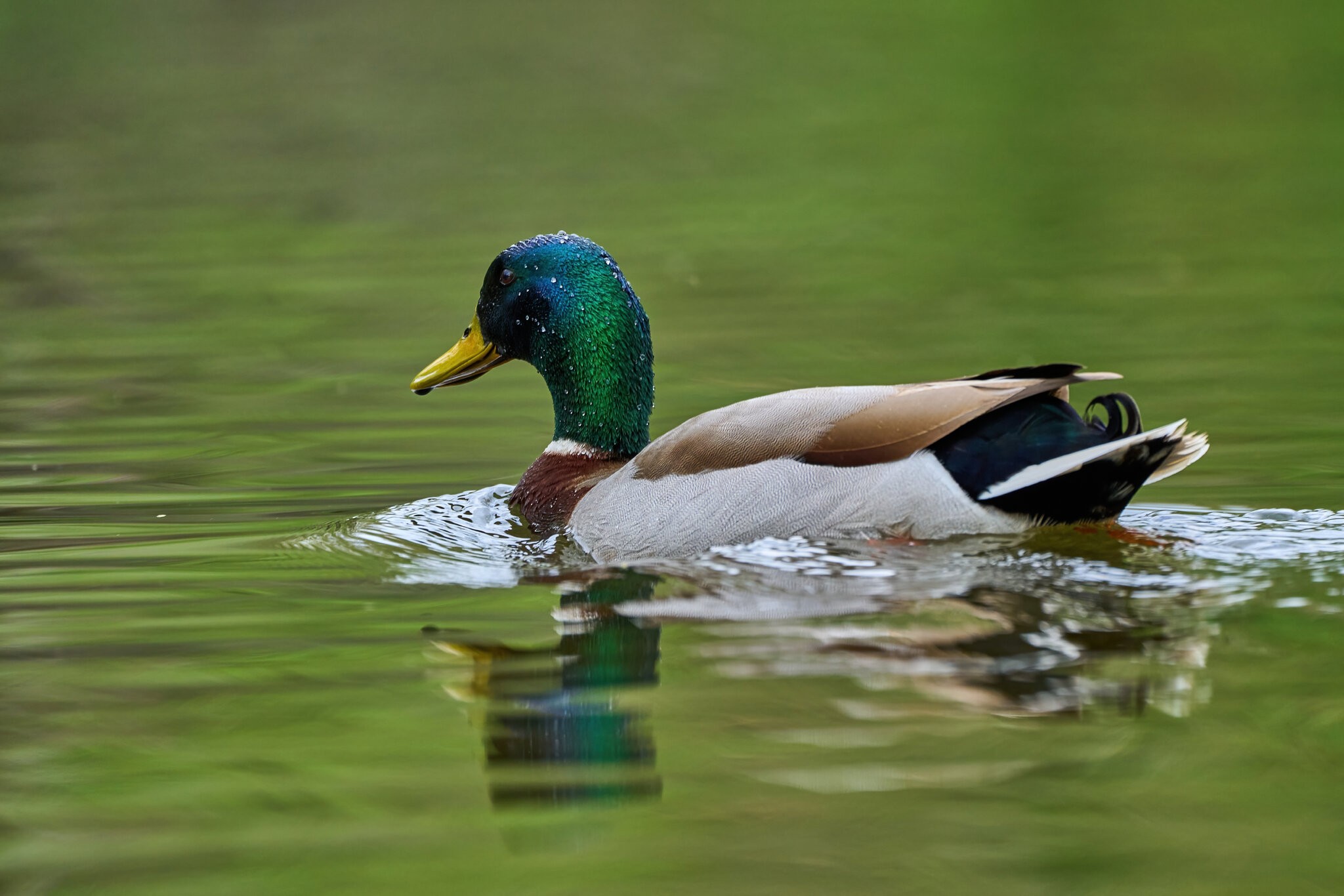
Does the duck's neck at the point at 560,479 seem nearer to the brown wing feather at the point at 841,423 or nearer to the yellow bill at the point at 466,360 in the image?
the yellow bill at the point at 466,360

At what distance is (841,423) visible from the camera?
6.50 meters

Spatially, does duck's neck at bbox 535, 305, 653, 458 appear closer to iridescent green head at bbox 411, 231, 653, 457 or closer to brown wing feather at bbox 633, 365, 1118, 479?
iridescent green head at bbox 411, 231, 653, 457

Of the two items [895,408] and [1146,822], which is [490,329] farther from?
[1146,822]

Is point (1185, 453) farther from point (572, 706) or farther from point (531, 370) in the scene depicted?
point (531, 370)

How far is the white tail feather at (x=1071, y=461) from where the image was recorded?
5.89 m

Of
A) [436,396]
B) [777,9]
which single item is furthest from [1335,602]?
[777,9]

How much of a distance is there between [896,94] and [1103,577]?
17.0 meters

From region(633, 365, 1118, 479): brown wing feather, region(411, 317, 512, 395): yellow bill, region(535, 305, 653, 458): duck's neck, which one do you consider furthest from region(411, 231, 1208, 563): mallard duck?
region(411, 317, 512, 395): yellow bill

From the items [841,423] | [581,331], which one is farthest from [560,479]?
[841,423]

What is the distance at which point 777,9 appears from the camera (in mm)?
31297

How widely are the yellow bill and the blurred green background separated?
1.56ft

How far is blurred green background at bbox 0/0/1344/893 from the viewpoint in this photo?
4258mm

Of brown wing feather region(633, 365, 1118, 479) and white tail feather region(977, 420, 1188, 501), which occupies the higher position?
brown wing feather region(633, 365, 1118, 479)

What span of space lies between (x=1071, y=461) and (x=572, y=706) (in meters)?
1.96
